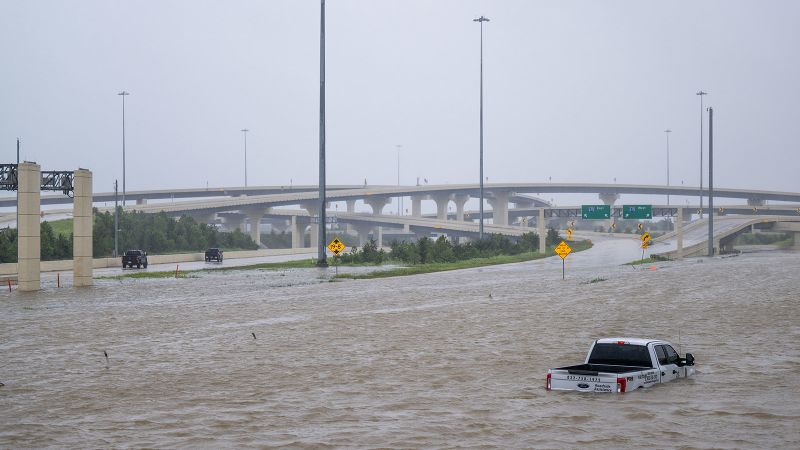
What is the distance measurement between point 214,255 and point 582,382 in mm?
81778

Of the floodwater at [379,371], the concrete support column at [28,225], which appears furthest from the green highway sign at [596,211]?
the concrete support column at [28,225]

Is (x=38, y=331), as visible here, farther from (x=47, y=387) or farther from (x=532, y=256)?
(x=532, y=256)

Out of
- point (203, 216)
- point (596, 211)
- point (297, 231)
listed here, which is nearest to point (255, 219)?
point (297, 231)

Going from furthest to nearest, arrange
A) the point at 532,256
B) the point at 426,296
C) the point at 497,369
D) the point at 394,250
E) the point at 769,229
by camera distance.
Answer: the point at 769,229
the point at 532,256
the point at 394,250
the point at 426,296
the point at 497,369

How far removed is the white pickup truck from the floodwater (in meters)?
0.27

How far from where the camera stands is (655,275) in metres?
66.8

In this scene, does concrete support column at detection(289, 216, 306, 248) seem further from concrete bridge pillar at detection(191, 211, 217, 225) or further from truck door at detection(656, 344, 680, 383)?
truck door at detection(656, 344, 680, 383)

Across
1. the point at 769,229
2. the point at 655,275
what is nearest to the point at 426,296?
the point at 655,275

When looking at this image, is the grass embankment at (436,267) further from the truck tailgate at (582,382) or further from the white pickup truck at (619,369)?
the truck tailgate at (582,382)

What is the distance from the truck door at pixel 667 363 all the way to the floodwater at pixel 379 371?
10.5 inches

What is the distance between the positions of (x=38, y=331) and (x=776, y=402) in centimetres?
2390

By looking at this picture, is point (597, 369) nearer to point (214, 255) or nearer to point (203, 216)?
point (214, 255)

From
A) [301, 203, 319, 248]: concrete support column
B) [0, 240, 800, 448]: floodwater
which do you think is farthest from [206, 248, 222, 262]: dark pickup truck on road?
[301, 203, 319, 248]: concrete support column

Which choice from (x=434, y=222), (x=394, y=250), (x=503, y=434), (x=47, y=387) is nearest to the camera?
(x=503, y=434)
